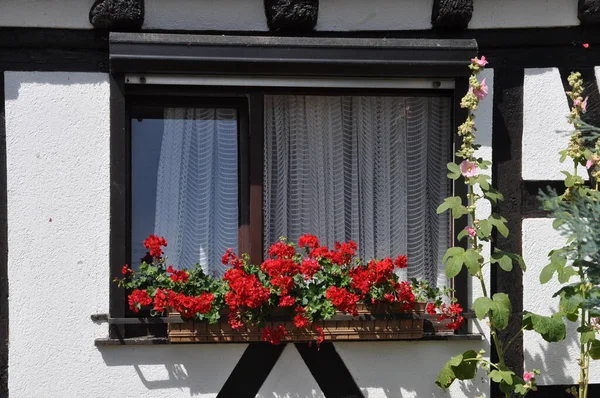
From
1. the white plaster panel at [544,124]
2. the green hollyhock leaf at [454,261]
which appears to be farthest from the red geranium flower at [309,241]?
the white plaster panel at [544,124]

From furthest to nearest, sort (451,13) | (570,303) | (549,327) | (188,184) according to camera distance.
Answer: (188,184) < (451,13) < (549,327) < (570,303)

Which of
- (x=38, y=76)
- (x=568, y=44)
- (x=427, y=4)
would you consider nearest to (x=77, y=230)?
(x=38, y=76)

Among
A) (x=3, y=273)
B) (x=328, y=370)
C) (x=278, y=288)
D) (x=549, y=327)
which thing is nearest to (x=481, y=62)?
(x=549, y=327)

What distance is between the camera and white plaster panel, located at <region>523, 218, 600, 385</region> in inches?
186

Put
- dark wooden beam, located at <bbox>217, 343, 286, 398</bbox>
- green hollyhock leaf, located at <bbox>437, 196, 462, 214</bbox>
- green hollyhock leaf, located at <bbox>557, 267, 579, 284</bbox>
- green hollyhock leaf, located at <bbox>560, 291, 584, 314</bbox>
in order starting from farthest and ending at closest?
dark wooden beam, located at <bbox>217, 343, 286, 398</bbox> < green hollyhock leaf, located at <bbox>437, 196, 462, 214</bbox> < green hollyhock leaf, located at <bbox>557, 267, 579, 284</bbox> < green hollyhock leaf, located at <bbox>560, 291, 584, 314</bbox>

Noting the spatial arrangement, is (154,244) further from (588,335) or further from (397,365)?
(588,335)

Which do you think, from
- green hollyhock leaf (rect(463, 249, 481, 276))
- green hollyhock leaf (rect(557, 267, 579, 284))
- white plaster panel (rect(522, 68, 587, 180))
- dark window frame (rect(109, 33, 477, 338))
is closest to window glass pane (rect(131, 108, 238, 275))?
dark window frame (rect(109, 33, 477, 338))

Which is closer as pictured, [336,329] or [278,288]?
[278,288]

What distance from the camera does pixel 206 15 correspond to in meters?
4.66

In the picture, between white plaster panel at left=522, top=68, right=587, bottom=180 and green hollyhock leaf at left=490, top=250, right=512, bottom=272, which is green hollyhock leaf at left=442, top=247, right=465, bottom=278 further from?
white plaster panel at left=522, top=68, right=587, bottom=180

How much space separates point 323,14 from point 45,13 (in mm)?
1339

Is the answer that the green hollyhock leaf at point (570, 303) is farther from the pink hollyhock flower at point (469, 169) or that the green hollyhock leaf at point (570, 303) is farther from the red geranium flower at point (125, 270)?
the red geranium flower at point (125, 270)

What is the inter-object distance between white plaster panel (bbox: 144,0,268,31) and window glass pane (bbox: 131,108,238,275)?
43 centimetres

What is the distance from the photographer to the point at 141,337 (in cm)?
459
